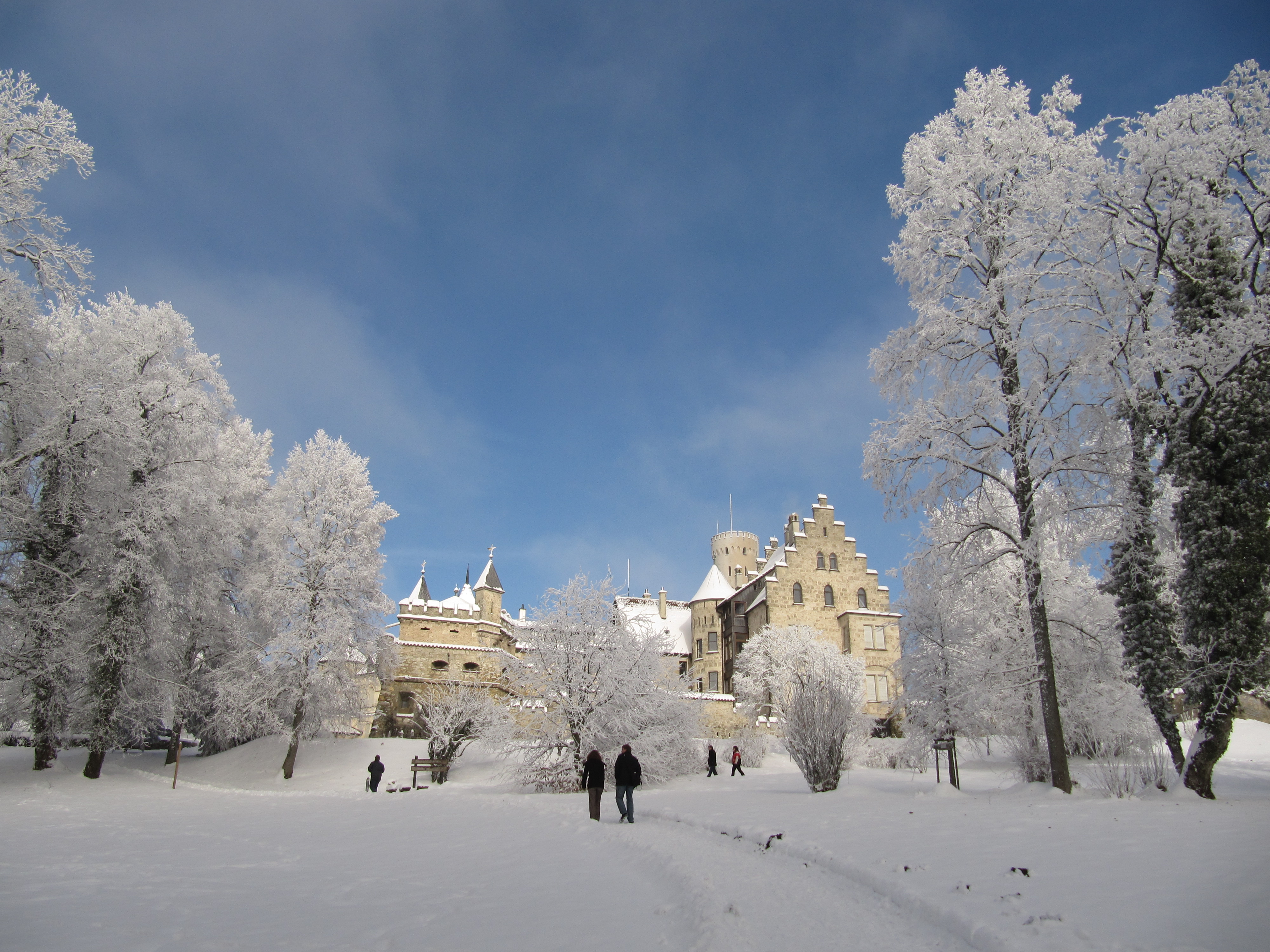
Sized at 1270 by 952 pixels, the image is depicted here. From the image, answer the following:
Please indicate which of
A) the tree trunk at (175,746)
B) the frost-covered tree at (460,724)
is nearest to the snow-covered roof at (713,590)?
the frost-covered tree at (460,724)

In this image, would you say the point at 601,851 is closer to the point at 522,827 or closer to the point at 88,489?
the point at 522,827

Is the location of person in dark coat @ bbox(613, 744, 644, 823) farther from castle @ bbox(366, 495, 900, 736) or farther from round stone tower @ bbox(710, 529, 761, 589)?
round stone tower @ bbox(710, 529, 761, 589)

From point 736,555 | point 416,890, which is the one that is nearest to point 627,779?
point 416,890

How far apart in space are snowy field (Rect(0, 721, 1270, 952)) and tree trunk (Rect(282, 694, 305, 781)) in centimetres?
1152

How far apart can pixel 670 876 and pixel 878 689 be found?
131ft

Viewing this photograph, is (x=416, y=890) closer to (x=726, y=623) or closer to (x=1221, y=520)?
(x=1221, y=520)

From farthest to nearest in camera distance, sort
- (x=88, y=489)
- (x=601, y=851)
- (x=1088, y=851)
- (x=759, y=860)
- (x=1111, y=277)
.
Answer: (x=88, y=489)
(x=1111, y=277)
(x=601, y=851)
(x=759, y=860)
(x=1088, y=851)

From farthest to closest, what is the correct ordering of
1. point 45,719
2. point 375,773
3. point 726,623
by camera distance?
1. point 726,623
2. point 375,773
3. point 45,719

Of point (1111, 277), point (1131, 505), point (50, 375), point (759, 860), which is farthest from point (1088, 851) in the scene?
Result: point (50, 375)

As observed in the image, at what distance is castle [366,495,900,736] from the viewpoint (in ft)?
137

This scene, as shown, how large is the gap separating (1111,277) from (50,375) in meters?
23.7

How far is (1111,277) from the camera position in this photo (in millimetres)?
12711

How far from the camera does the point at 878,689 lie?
1714 inches

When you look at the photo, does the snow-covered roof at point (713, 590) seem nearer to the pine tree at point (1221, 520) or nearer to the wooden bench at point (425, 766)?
the wooden bench at point (425, 766)
